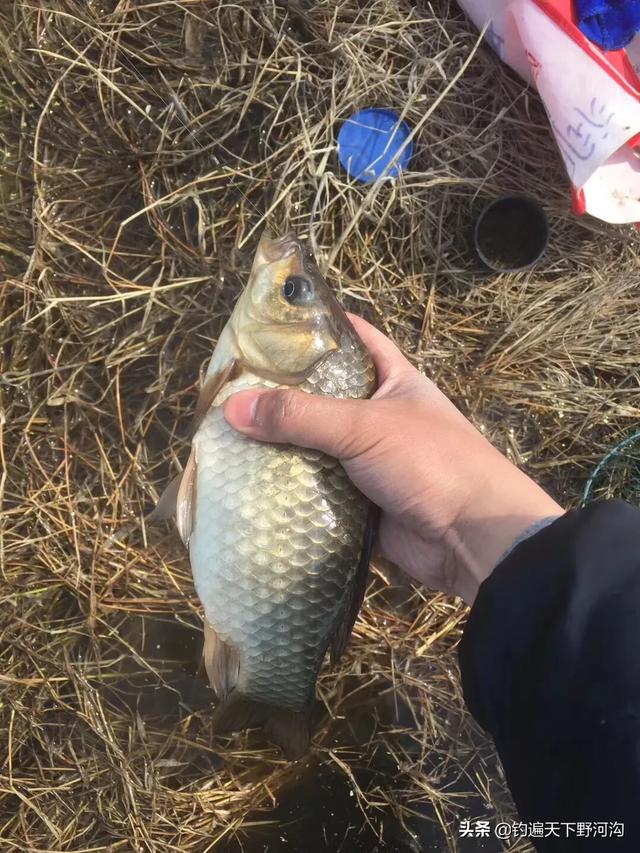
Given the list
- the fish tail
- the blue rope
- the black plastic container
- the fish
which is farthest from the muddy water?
the black plastic container

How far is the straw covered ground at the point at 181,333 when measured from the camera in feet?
7.03

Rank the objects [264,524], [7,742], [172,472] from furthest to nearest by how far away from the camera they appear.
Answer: [172,472]
[7,742]
[264,524]

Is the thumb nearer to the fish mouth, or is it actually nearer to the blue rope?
the fish mouth

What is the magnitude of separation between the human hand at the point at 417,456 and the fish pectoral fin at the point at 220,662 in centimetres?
56

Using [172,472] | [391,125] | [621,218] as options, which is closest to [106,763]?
[172,472]

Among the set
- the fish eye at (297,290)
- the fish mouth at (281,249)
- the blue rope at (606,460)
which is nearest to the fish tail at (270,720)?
the fish eye at (297,290)

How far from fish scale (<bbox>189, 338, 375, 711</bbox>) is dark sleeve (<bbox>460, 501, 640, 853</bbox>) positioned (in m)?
0.41

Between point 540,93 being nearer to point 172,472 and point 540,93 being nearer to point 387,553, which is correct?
point 387,553

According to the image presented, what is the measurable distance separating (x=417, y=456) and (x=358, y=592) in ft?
1.29

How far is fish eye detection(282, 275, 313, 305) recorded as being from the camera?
1.59 meters

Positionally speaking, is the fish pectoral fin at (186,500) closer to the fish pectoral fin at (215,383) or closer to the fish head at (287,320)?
the fish pectoral fin at (215,383)

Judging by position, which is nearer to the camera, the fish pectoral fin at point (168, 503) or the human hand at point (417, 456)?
the human hand at point (417, 456)

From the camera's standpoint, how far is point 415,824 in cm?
234

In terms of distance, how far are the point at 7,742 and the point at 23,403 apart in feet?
3.82
